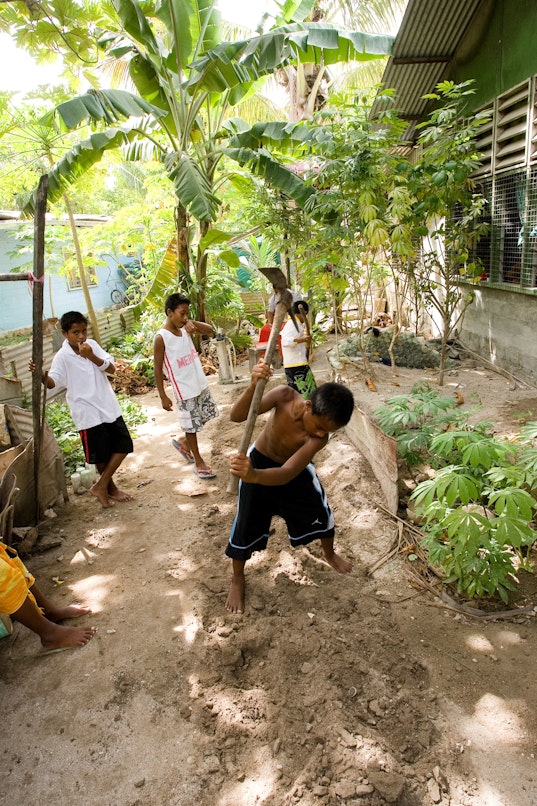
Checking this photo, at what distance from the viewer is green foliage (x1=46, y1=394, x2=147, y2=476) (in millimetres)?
5043

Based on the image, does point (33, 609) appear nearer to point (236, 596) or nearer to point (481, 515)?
point (236, 596)

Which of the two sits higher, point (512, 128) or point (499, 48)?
point (499, 48)

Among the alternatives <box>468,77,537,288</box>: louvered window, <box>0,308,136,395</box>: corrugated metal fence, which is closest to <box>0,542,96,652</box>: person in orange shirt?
<box>0,308,136,395</box>: corrugated metal fence

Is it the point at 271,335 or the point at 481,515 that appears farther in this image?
the point at 271,335

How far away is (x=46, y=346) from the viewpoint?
328 inches

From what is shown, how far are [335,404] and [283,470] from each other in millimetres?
413

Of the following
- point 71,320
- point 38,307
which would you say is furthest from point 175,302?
point 38,307

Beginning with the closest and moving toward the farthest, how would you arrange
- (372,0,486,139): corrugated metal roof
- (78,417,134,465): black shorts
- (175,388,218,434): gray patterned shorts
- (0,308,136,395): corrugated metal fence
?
(78,417,134,465): black shorts < (175,388,218,434): gray patterned shorts < (372,0,486,139): corrugated metal roof < (0,308,136,395): corrugated metal fence

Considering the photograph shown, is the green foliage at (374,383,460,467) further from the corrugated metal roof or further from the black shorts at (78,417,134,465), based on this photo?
the corrugated metal roof

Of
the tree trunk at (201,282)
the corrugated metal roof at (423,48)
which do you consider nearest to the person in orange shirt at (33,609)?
the corrugated metal roof at (423,48)

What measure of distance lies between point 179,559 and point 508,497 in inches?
83.0

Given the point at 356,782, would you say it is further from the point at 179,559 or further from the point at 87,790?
the point at 179,559

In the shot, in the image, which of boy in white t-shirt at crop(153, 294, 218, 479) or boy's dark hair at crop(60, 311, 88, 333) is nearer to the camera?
boy's dark hair at crop(60, 311, 88, 333)

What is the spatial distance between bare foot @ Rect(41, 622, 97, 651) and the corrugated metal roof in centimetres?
613
